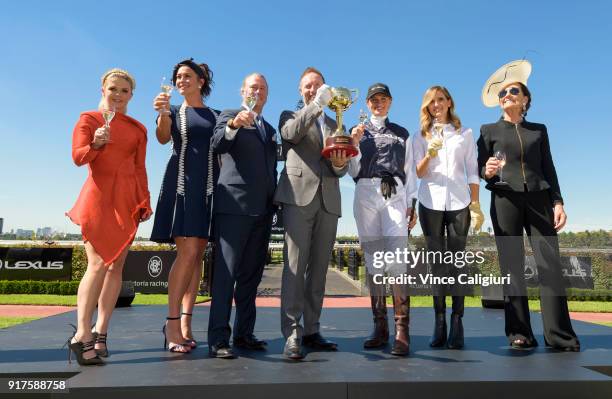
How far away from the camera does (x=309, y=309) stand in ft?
11.3

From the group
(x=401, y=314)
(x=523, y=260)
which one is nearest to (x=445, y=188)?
(x=523, y=260)

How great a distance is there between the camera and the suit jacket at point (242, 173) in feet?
10.4

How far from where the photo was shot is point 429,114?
3.73 meters

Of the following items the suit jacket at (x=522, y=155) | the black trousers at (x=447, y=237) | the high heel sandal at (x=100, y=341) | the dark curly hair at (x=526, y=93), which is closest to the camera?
the high heel sandal at (x=100, y=341)

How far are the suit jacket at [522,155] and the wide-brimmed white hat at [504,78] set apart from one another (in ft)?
1.06

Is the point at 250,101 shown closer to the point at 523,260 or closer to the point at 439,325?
the point at 439,325

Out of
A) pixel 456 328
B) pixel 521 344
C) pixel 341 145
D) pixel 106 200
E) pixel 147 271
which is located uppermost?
pixel 341 145

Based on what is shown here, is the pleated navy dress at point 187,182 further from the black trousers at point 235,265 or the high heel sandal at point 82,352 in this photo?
the high heel sandal at point 82,352

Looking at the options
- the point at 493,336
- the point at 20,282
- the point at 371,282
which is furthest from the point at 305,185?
the point at 20,282

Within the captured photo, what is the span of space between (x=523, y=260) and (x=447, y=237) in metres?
0.69

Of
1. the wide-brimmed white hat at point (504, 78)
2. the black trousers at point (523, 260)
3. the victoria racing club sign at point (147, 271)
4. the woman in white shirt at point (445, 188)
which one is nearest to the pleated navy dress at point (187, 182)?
the woman in white shirt at point (445, 188)

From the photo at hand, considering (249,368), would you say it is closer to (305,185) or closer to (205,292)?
(305,185)

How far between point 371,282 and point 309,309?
22.3 inches

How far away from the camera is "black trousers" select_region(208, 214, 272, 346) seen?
10.3ft
